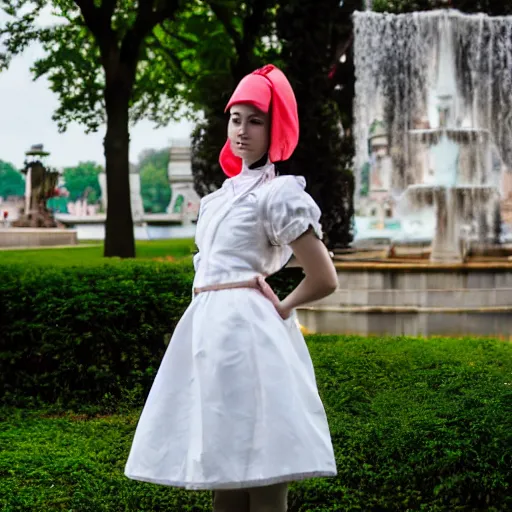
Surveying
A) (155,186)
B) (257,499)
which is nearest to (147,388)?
(257,499)

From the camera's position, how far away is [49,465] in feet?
17.7

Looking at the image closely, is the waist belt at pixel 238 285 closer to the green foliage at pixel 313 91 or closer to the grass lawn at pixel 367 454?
the grass lawn at pixel 367 454

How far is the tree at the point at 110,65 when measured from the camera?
17.7m

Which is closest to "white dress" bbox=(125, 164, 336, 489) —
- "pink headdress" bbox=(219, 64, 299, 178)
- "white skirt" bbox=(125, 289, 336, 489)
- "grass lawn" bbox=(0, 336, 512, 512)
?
"white skirt" bbox=(125, 289, 336, 489)

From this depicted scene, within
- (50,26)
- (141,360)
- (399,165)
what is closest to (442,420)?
(141,360)

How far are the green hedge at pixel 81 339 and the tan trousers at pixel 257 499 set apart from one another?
156 inches

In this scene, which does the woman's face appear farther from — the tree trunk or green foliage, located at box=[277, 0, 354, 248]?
the tree trunk

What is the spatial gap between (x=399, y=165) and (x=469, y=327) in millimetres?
27022

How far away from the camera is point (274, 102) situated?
132 inches

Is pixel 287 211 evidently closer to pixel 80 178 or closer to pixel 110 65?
pixel 110 65

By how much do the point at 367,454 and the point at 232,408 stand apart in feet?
7.54

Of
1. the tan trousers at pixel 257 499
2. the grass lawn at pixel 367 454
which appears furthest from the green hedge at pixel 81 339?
the tan trousers at pixel 257 499

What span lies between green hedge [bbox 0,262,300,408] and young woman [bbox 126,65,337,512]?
13.2 ft

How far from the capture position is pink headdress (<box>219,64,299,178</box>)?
3.32 m
